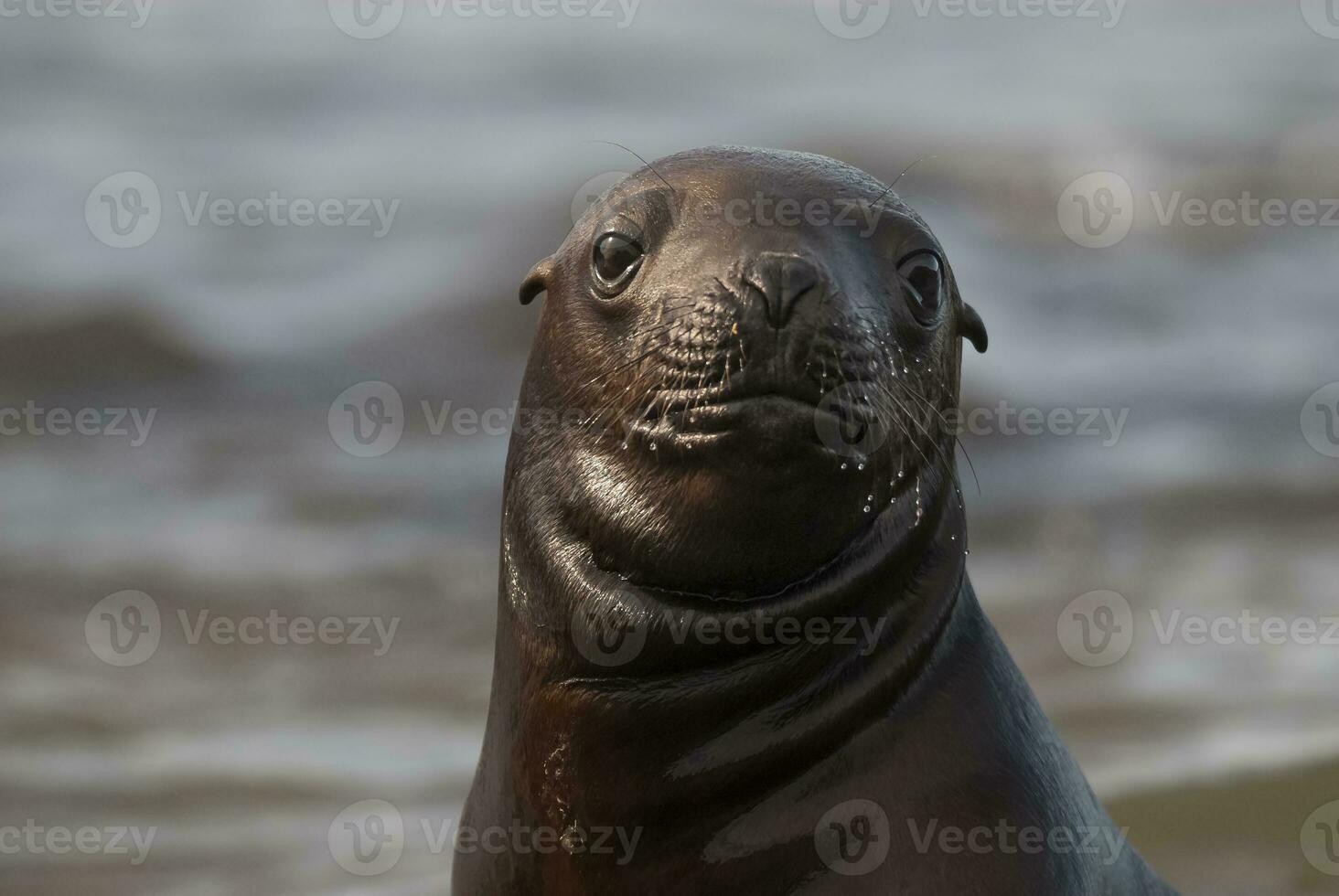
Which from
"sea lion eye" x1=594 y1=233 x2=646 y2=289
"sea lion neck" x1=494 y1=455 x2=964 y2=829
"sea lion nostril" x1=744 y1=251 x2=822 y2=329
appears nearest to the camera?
"sea lion nostril" x1=744 y1=251 x2=822 y2=329

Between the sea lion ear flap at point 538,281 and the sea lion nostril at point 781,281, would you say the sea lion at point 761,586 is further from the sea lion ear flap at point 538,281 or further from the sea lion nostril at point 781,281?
the sea lion ear flap at point 538,281

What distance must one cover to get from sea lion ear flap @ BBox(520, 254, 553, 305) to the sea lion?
217mm

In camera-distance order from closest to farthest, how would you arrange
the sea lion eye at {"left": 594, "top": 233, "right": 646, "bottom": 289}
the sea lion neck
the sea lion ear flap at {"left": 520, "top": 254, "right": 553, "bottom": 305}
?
the sea lion neck
the sea lion eye at {"left": 594, "top": 233, "right": 646, "bottom": 289}
the sea lion ear flap at {"left": 520, "top": 254, "right": 553, "bottom": 305}

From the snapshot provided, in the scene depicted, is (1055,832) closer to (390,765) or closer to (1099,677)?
(390,765)

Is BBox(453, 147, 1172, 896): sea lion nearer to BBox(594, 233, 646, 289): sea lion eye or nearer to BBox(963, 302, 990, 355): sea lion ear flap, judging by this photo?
BBox(594, 233, 646, 289): sea lion eye

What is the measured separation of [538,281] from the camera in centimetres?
538

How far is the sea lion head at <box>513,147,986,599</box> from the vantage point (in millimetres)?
4586

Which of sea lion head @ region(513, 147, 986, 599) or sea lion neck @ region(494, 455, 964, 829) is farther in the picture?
sea lion neck @ region(494, 455, 964, 829)

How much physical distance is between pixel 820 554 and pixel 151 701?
20.7ft

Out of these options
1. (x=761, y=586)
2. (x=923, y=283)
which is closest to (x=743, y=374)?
(x=761, y=586)

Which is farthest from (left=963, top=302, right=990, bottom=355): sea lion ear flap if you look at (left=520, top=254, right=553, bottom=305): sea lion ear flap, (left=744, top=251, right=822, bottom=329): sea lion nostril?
(left=520, top=254, right=553, bottom=305): sea lion ear flap

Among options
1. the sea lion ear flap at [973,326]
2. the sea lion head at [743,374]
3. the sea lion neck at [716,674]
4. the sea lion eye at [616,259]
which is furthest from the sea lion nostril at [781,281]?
the sea lion ear flap at [973,326]

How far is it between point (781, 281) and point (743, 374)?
0.23m

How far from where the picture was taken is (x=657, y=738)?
15.8 ft
